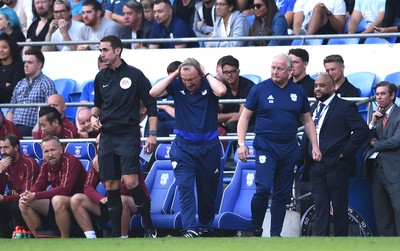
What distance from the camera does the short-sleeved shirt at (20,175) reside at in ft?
48.0

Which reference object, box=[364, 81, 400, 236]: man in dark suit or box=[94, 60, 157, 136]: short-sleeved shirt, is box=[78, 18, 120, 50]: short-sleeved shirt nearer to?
box=[94, 60, 157, 136]: short-sleeved shirt

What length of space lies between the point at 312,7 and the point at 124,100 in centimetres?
547

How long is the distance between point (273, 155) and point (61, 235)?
306cm

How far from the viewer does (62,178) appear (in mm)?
14234

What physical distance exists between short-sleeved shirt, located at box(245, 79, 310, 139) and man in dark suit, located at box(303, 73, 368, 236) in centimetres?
63

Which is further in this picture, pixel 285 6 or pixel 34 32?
pixel 34 32

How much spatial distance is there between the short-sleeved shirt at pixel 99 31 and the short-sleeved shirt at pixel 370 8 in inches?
151

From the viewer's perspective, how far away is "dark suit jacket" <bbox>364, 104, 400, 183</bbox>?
13477 millimetres

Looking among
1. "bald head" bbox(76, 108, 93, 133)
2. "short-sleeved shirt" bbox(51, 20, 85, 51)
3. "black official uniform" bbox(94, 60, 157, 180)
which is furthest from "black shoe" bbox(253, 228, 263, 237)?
"short-sleeved shirt" bbox(51, 20, 85, 51)

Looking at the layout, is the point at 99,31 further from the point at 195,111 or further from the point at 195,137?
the point at 195,137

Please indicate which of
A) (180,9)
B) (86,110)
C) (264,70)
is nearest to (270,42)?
(264,70)

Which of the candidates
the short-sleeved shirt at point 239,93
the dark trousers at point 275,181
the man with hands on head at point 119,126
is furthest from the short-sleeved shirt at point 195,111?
the short-sleeved shirt at point 239,93

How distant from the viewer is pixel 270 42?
17.3 m

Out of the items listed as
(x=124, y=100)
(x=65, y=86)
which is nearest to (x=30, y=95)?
(x=65, y=86)
